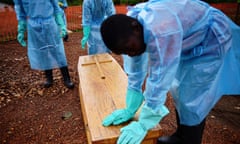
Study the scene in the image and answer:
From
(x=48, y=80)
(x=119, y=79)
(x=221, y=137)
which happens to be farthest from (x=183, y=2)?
(x=48, y=80)

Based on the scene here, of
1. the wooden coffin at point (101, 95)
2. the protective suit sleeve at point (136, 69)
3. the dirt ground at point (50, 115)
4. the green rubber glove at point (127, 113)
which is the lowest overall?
the dirt ground at point (50, 115)

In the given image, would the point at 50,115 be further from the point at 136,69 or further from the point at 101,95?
the point at 136,69

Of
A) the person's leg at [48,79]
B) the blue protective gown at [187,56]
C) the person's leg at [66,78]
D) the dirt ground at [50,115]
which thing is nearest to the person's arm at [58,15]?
the person's leg at [66,78]

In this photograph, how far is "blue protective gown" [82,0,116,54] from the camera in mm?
3002

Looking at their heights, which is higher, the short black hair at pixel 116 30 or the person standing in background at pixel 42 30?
the short black hair at pixel 116 30

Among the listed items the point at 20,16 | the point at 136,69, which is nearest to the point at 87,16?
the point at 20,16

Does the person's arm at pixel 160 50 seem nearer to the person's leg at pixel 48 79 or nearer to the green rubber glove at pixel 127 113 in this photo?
the green rubber glove at pixel 127 113

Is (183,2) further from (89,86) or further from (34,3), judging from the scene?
(34,3)

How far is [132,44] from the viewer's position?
1016mm

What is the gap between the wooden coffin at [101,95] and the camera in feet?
4.67

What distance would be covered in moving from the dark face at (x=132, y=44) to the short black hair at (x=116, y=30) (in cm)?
1

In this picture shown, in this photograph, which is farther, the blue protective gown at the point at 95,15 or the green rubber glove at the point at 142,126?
the blue protective gown at the point at 95,15

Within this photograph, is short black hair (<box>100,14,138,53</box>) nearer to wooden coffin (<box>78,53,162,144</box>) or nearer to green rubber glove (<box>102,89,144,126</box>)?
green rubber glove (<box>102,89,144,126</box>)

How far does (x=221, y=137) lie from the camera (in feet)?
7.10
